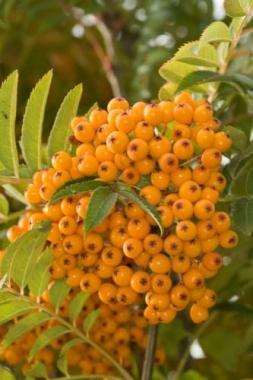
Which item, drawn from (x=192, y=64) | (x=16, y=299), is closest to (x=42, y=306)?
(x=16, y=299)

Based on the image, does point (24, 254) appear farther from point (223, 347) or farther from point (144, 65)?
point (144, 65)

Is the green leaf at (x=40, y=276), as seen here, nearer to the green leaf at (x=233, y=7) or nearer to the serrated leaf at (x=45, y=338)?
the serrated leaf at (x=45, y=338)

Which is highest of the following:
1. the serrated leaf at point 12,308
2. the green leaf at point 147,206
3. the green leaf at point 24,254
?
the green leaf at point 147,206

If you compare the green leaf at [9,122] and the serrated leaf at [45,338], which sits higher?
the green leaf at [9,122]

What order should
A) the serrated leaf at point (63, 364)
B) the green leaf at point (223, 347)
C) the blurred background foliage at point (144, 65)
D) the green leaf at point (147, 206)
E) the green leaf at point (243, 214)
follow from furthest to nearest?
the green leaf at point (223, 347)
the blurred background foliage at point (144, 65)
the serrated leaf at point (63, 364)
the green leaf at point (243, 214)
the green leaf at point (147, 206)

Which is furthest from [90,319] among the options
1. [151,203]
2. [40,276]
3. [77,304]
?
[151,203]

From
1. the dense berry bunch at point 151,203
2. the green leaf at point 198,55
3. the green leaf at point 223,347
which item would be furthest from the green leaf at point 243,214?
the green leaf at point 223,347

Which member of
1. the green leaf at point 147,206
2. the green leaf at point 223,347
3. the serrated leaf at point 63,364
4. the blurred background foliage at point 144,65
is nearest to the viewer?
the green leaf at point 147,206
